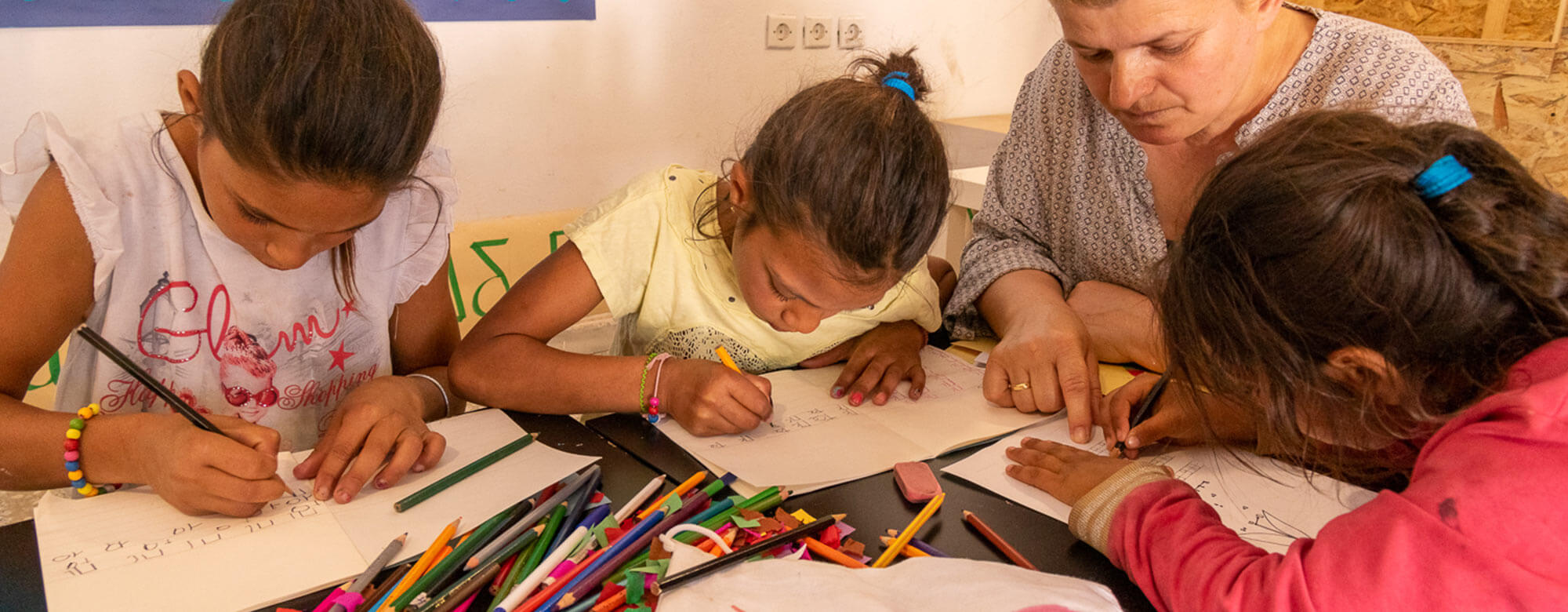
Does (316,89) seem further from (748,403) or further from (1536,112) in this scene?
(1536,112)

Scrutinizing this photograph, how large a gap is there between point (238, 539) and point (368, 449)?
0.46ft

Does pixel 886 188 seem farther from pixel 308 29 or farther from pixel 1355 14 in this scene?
pixel 1355 14

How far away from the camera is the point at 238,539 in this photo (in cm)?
81

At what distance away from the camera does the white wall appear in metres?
1.88

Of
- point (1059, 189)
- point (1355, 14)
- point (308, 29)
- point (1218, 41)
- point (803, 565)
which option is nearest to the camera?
point (803, 565)

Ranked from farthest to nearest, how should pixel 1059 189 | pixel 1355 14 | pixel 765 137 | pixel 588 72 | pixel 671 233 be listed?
pixel 1355 14 < pixel 588 72 < pixel 1059 189 < pixel 671 233 < pixel 765 137

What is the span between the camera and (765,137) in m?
1.15

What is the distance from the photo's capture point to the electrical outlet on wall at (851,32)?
9.37 ft

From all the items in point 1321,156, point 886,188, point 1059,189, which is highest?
point 1321,156

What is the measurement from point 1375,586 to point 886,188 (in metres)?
0.59

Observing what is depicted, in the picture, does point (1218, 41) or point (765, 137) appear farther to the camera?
point (765, 137)

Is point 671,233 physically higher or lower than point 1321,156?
lower

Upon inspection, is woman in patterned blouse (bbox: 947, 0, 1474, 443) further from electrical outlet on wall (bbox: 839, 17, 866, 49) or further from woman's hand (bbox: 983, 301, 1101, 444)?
electrical outlet on wall (bbox: 839, 17, 866, 49)

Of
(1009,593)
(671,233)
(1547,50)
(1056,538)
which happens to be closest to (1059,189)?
(671,233)
